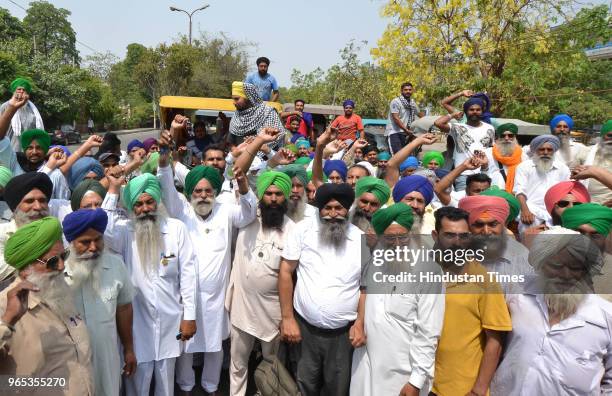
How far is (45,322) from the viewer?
7.13 ft

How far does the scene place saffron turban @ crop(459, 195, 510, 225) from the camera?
3131 millimetres

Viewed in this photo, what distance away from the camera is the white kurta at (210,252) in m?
3.54

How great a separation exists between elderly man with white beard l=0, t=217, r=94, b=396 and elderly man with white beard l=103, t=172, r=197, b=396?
2.57 feet

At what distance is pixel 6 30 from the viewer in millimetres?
33906

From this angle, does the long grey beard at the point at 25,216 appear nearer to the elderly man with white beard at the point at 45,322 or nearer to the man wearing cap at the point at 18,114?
the elderly man with white beard at the point at 45,322

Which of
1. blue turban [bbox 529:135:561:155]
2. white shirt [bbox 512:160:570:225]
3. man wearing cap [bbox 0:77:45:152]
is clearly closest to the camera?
man wearing cap [bbox 0:77:45:152]

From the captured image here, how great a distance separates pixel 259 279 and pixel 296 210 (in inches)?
30.7

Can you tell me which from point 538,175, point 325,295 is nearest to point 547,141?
point 538,175

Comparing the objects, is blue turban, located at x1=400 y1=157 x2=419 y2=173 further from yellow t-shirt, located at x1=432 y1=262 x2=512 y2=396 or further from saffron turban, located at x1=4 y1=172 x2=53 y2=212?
saffron turban, located at x1=4 y1=172 x2=53 y2=212

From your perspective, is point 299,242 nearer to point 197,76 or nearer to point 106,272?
point 106,272

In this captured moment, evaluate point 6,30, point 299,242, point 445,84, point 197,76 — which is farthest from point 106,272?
point 6,30

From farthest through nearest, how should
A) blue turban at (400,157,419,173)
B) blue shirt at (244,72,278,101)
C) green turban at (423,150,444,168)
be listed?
1. blue shirt at (244,72,278,101)
2. green turban at (423,150,444,168)
3. blue turban at (400,157,419,173)

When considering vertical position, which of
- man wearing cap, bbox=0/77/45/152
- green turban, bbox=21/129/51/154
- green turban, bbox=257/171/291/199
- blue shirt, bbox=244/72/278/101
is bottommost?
green turban, bbox=257/171/291/199

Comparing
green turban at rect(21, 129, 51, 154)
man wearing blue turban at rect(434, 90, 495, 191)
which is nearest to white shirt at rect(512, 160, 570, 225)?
man wearing blue turban at rect(434, 90, 495, 191)
